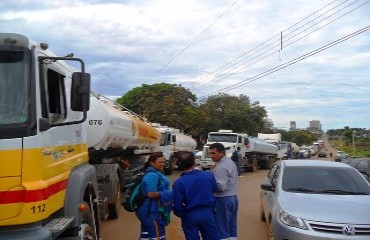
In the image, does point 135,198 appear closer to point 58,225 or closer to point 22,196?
point 58,225

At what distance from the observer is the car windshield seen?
7305 mm

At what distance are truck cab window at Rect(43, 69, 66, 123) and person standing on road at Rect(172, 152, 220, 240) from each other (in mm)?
1447

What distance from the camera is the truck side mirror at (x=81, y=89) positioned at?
4.40m

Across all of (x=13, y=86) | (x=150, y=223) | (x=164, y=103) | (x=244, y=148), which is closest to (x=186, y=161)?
(x=150, y=223)

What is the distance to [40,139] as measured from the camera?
13.7ft

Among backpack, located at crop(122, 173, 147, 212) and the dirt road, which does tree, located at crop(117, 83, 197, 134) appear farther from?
backpack, located at crop(122, 173, 147, 212)

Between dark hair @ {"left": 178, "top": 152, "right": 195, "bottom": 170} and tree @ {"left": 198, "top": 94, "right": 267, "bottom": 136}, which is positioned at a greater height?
tree @ {"left": 198, "top": 94, "right": 267, "bottom": 136}

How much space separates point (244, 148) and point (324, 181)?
2264 cm

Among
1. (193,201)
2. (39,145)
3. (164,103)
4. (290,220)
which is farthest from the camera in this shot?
(164,103)

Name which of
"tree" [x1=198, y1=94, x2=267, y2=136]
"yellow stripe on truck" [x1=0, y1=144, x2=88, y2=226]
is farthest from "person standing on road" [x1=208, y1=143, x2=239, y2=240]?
"tree" [x1=198, y1=94, x2=267, y2=136]

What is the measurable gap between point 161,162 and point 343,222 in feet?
7.99

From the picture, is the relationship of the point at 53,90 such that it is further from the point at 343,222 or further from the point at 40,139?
the point at 343,222

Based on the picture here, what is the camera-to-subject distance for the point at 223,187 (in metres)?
6.67

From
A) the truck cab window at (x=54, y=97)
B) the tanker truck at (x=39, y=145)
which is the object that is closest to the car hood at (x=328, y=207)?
the tanker truck at (x=39, y=145)
